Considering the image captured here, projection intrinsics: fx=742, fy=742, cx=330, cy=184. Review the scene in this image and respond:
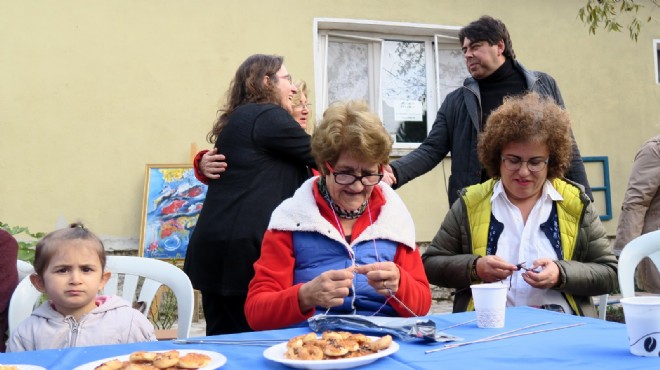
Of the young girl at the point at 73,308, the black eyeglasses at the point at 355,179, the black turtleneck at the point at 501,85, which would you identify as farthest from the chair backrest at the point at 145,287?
the black turtleneck at the point at 501,85

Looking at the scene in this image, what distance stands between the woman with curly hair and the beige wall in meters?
4.39

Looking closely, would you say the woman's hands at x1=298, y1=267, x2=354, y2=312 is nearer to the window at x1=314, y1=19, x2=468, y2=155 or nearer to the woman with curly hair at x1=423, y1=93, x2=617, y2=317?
the woman with curly hair at x1=423, y1=93, x2=617, y2=317

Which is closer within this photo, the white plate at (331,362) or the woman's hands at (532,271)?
the white plate at (331,362)

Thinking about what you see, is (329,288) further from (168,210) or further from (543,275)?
(168,210)

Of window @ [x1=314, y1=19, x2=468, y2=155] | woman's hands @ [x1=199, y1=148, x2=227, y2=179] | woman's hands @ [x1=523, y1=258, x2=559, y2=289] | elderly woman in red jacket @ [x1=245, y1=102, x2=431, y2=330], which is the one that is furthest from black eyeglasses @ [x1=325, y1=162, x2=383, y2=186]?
window @ [x1=314, y1=19, x2=468, y2=155]

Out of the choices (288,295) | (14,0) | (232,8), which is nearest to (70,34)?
(14,0)

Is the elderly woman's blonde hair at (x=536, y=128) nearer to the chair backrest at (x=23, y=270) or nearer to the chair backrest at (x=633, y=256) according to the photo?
the chair backrest at (x=633, y=256)

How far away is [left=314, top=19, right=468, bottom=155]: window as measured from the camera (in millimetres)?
7629

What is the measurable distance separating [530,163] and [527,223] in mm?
241

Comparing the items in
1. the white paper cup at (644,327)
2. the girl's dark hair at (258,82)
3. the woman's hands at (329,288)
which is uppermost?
the girl's dark hair at (258,82)

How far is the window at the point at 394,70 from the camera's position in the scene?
25.0ft

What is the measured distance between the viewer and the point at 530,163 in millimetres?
2967

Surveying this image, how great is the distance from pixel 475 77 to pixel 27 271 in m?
2.45

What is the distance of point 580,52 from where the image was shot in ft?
27.2
